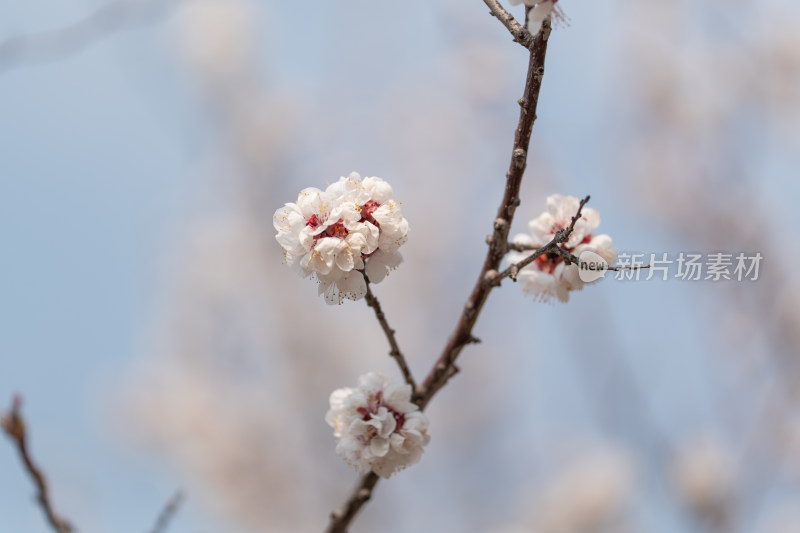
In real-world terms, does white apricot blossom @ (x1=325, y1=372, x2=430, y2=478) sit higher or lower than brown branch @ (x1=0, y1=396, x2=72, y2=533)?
higher

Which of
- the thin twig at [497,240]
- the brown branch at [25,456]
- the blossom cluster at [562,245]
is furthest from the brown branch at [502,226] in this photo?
the brown branch at [25,456]

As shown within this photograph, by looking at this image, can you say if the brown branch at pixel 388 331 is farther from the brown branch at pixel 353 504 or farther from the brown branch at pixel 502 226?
the brown branch at pixel 353 504

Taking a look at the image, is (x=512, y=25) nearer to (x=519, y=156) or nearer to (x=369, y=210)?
(x=519, y=156)

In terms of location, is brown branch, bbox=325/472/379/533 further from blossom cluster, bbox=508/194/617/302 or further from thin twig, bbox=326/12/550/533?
blossom cluster, bbox=508/194/617/302

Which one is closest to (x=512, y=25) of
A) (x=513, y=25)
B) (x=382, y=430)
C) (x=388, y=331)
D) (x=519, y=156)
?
(x=513, y=25)

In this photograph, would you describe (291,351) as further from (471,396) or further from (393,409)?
(393,409)

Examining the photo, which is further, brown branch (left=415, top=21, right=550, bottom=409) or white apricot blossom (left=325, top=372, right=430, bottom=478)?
white apricot blossom (left=325, top=372, right=430, bottom=478)

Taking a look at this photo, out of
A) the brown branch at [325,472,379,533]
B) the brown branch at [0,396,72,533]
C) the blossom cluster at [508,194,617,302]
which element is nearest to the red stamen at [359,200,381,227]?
the blossom cluster at [508,194,617,302]

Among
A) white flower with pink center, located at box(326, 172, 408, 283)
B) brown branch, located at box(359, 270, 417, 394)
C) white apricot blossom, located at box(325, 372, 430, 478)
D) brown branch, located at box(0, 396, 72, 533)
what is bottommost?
brown branch, located at box(0, 396, 72, 533)
